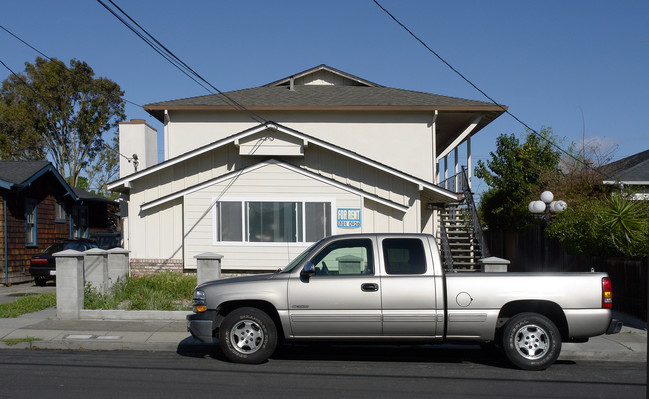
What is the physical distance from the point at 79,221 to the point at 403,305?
23074mm

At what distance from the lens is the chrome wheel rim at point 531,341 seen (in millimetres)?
8383

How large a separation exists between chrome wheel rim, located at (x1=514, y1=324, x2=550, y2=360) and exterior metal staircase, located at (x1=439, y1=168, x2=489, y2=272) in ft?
27.7

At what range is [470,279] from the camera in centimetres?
841

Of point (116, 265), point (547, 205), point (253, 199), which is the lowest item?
point (116, 265)

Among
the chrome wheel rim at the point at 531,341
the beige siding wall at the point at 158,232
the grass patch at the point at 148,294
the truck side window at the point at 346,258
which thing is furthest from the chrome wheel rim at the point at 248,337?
the beige siding wall at the point at 158,232

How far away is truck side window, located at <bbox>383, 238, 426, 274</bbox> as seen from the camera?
8.54 meters

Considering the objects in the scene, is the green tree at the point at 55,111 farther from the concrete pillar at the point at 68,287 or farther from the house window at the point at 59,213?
the concrete pillar at the point at 68,287

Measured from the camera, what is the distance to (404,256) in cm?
864

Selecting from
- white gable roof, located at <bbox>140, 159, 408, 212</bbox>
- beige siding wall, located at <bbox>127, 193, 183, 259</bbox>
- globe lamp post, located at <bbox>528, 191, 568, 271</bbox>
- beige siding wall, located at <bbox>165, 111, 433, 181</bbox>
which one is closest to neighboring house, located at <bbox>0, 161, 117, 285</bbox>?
beige siding wall, located at <bbox>165, 111, 433, 181</bbox>

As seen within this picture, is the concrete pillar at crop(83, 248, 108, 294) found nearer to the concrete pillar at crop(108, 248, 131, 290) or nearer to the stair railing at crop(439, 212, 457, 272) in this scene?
the concrete pillar at crop(108, 248, 131, 290)

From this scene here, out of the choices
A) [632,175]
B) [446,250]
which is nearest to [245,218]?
[446,250]

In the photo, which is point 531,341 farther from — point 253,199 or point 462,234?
point 462,234

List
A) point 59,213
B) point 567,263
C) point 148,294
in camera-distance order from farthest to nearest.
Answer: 1. point 59,213
2. point 567,263
3. point 148,294

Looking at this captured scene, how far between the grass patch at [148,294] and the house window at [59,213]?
39.8ft
